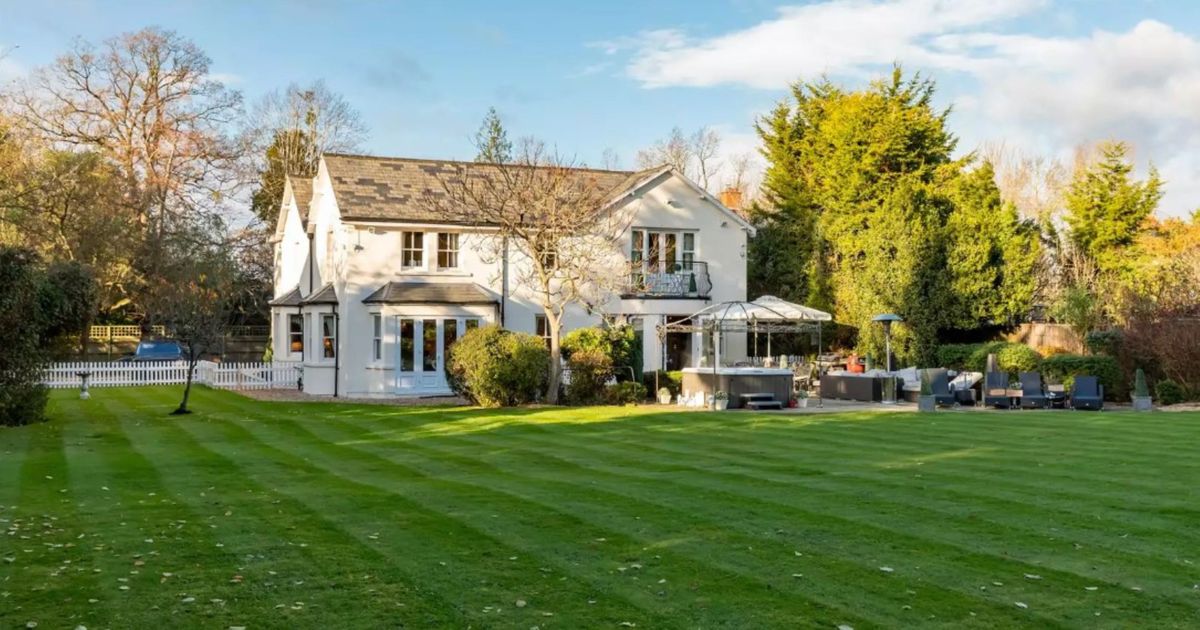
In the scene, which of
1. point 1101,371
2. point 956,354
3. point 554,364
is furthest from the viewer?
point 956,354

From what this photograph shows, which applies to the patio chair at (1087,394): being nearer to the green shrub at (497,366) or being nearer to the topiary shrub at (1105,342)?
the topiary shrub at (1105,342)

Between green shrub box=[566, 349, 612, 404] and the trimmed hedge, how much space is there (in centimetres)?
1196

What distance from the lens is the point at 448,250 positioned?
100 feet

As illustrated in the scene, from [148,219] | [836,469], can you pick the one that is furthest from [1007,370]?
[148,219]

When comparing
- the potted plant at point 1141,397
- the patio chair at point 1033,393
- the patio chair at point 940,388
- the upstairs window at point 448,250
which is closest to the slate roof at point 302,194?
the upstairs window at point 448,250

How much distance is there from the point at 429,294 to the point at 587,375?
589 cm

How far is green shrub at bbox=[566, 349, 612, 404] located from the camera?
85.6 ft

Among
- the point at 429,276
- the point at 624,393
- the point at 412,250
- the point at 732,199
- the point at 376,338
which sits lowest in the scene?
the point at 624,393

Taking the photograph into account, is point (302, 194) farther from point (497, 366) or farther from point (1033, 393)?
point (1033, 393)

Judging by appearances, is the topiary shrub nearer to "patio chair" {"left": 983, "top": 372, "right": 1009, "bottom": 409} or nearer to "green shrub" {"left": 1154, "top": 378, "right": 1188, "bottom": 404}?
"green shrub" {"left": 1154, "top": 378, "right": 1188, "bottom": 404}

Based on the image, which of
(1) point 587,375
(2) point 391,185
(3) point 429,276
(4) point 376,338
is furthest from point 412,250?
(1) point 587,375

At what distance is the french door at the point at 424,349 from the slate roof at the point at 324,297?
107 inches

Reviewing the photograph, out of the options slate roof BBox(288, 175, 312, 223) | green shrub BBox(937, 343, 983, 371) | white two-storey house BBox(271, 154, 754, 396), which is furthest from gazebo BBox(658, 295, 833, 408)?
slate roof BBox(288, 175, 312, 223)

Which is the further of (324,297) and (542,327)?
(542,327)
